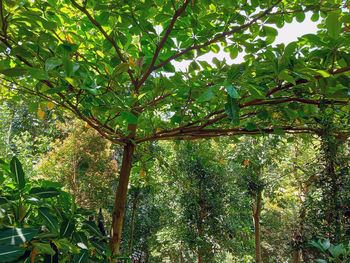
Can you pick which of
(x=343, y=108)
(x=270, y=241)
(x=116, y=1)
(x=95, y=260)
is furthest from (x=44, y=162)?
(x=270, y=241)

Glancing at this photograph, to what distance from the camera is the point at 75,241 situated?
40.1 inches

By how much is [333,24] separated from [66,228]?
51.4 inches

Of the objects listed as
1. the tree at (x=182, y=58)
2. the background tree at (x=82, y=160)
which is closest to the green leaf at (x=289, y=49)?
the tree at (x=182, y=58)

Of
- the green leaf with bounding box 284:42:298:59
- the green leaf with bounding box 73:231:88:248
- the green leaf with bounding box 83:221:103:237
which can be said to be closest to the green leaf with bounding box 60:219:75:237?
the green leaf with bounding box 73:231:88:248

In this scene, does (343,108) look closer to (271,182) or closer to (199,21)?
(199,21)

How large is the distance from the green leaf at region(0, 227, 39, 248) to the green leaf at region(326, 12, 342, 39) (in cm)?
123

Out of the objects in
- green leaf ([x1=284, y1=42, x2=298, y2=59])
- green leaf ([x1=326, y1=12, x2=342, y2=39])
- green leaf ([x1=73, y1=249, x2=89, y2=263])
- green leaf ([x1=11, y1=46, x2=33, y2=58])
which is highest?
green leaf ([x1=326, y1=12, x2=342, y2=39])

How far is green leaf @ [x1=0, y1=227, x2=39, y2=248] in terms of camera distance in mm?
690

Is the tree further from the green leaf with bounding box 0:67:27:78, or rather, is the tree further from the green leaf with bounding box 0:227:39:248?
the green leaf with bounding box 0:227:39:248

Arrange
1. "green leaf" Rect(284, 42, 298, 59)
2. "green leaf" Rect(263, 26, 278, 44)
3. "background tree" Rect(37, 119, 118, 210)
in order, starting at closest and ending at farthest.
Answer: "green leaf" Rect(284, 42, 298, 59), "green leaf" Rect(263, 26, 278, 44), "background tree" Rect(37, 119, 118, 210)

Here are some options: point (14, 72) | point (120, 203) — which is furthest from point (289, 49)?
point (120, 203)

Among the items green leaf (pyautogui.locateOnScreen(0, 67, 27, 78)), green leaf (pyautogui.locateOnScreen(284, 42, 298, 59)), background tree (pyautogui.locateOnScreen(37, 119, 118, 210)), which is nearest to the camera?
green leaf (pyautogui.locateOnScreen(0, 67, 27, 78))

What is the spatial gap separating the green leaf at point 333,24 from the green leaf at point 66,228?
128 cm

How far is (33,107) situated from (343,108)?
1.76 metres
